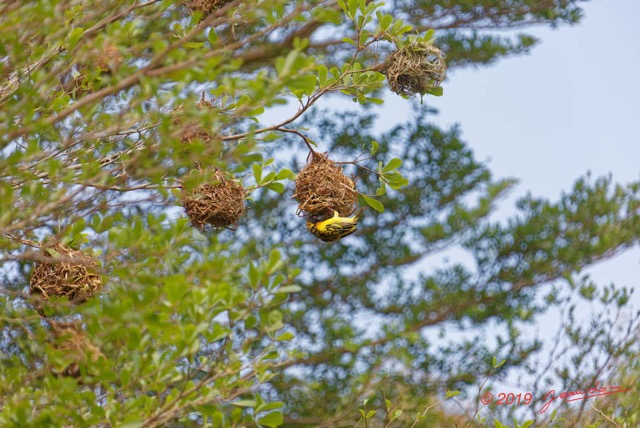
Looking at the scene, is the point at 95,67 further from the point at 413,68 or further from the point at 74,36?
the point at 413,68

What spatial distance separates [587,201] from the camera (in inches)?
358

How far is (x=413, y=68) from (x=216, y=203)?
88 centimetres

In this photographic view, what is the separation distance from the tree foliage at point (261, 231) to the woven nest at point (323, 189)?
81mm

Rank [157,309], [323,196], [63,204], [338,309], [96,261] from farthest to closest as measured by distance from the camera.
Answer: [338,309] < [323,196] < [96,261] < [63,204] < [157,309]

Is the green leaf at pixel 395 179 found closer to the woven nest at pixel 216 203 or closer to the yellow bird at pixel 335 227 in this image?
the yellow bird at pixel 335 227

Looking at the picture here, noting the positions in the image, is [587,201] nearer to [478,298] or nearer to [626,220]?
[626,220]

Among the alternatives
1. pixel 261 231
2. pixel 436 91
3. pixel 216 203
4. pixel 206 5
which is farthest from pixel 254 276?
pixel 261 231

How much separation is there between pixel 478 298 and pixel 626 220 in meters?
1.73

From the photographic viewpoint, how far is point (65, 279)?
3.12m

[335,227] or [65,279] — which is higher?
[65,279]

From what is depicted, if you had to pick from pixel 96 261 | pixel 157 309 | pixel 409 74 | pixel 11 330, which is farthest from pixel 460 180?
pixel 157 309

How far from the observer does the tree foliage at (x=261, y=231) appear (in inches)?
99.7

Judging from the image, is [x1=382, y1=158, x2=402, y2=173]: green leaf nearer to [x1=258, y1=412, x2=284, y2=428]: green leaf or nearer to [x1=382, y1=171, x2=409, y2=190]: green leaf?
[x1=382, y1=171, x2=409, y2=190]: green leaf

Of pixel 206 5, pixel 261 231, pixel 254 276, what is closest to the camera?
pixel 254 276
